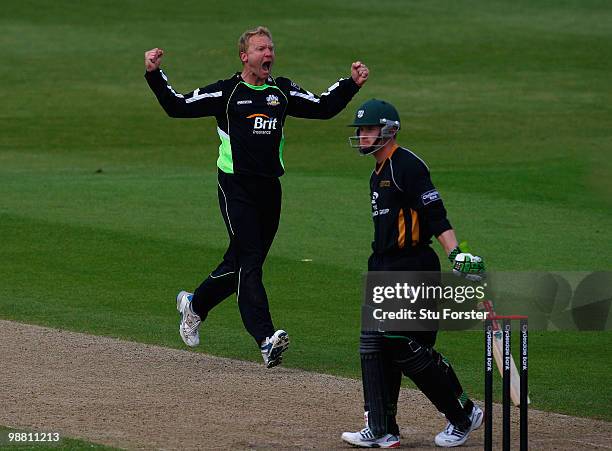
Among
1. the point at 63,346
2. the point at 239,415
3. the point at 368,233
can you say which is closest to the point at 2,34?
the point at 368,233

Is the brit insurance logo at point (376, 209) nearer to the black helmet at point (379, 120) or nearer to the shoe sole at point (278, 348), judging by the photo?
the black helmet at point (379, 120)

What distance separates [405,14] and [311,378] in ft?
101

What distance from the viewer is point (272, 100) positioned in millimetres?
10219

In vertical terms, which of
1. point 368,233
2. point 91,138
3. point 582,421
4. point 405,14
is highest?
point 405,14

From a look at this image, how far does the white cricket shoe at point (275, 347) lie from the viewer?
31.9 feet

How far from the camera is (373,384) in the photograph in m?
8.21

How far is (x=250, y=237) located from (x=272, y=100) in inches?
38.9

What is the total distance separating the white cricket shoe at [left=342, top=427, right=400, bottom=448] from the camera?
321 inches

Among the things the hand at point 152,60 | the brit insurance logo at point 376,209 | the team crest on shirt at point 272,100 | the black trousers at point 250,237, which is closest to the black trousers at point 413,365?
the brit insurance logo at point 376,209

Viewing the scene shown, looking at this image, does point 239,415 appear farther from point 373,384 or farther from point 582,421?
point 582,421

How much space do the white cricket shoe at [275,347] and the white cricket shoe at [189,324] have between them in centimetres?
105

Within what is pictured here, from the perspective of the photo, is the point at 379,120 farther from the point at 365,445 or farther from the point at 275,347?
the point at 275,347

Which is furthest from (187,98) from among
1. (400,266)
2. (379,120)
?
(400,266)

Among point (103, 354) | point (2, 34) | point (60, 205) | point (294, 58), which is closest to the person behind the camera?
point (103, 354)
